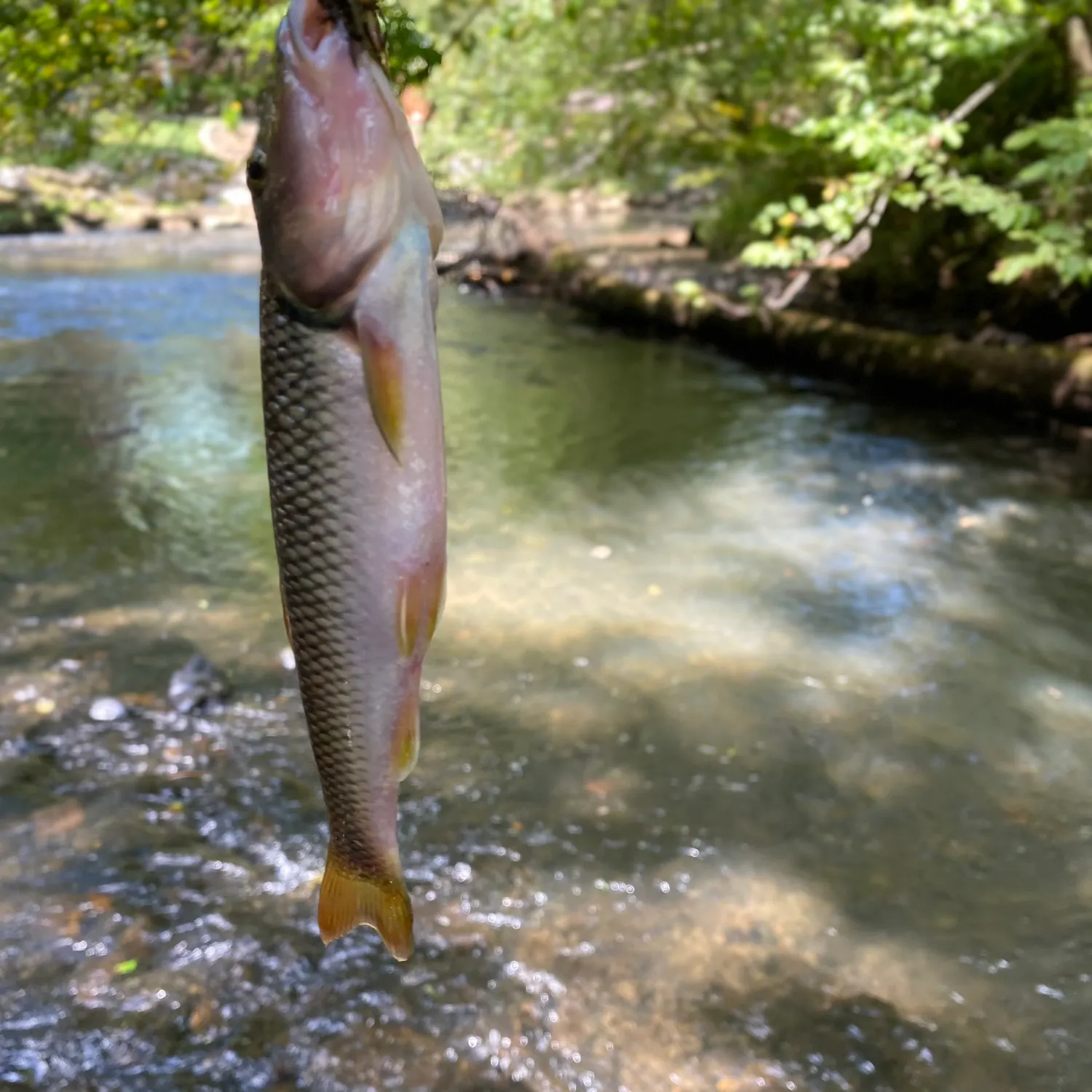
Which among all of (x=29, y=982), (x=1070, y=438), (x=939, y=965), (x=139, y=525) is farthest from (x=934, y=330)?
(x=29, y=982)

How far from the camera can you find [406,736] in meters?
1.68

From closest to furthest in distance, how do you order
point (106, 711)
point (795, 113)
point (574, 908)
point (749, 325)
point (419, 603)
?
1. point (419, 603)
2. point (574, 908)
3. point (106, 711)
4. point (749, 325)
5. point (795, 113)

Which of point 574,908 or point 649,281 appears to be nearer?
point 574,908

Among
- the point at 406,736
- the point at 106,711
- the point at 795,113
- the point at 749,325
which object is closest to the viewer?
the point at 406,736

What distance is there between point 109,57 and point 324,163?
536 centimetres

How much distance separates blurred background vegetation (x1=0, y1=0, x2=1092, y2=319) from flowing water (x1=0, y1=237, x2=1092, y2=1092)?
2412 mm

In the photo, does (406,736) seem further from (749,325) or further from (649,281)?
(649,281)

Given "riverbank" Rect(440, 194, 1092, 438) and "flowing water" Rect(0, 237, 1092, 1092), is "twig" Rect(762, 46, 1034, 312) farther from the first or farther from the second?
"flowing water" Rect(0, 237, 1092, 1092)

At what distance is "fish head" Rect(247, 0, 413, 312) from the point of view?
1.17 m

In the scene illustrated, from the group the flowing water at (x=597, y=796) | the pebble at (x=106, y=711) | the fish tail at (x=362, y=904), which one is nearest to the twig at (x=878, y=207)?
the flowing water at (x=597, y=796)

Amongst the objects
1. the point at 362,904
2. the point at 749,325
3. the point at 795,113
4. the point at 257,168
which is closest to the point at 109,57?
the point at 257,168

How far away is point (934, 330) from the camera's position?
1128 cm

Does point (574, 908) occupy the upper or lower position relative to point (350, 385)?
lower

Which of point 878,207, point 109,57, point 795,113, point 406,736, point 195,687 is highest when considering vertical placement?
point 795,113
